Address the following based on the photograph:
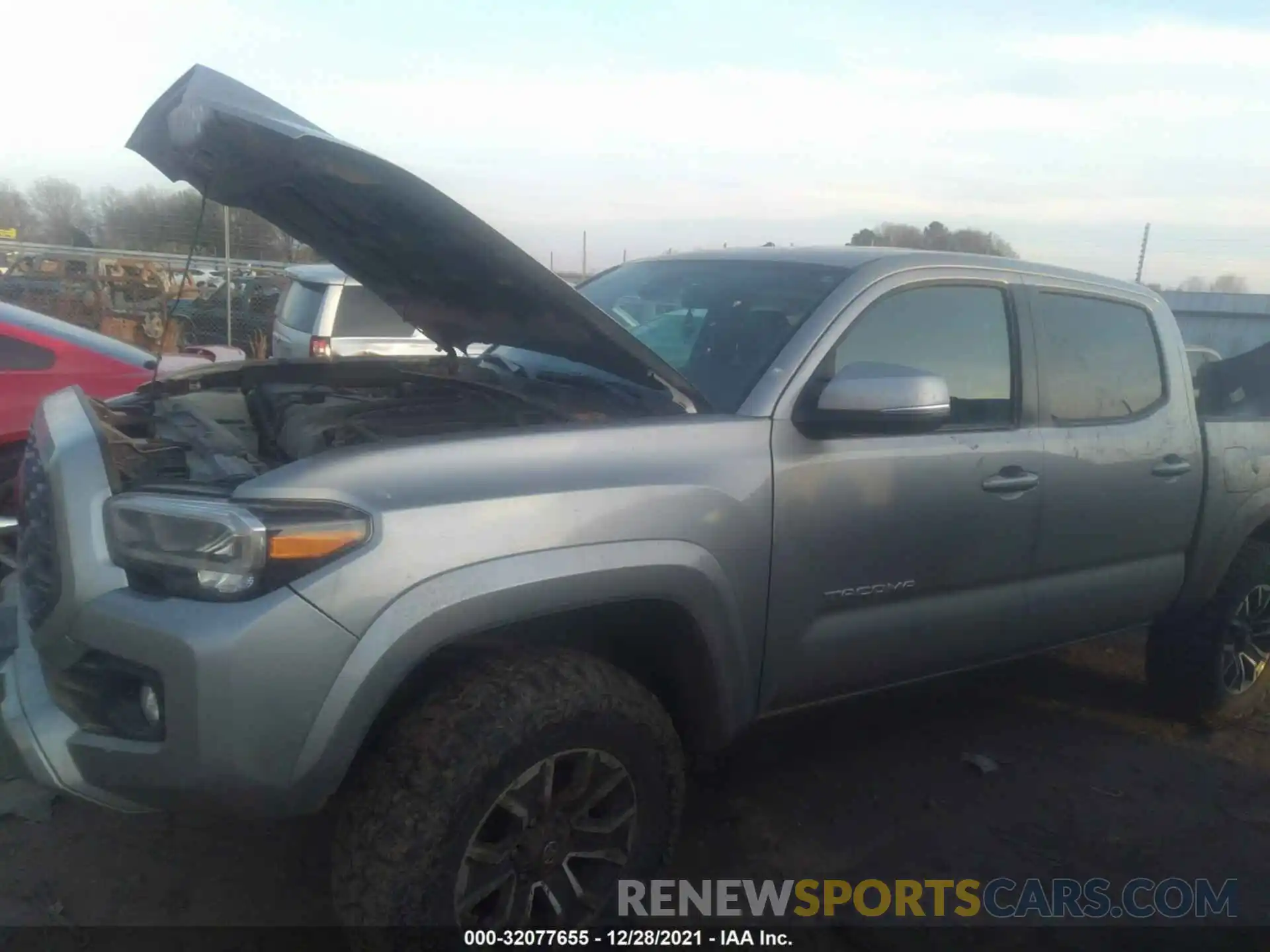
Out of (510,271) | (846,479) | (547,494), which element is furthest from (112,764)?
(846,479)

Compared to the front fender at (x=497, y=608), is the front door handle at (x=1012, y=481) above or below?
above

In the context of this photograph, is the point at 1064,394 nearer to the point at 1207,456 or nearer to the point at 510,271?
the point at 1207,456

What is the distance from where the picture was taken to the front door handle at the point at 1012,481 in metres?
3.22

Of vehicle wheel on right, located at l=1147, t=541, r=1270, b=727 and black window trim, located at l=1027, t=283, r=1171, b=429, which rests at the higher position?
black window trim, located at l=1027, t=283, r=1171, b=429

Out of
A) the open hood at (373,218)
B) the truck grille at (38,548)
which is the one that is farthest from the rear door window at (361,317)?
the truck grille at (38,548)

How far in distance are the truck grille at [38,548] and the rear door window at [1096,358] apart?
9.77ft

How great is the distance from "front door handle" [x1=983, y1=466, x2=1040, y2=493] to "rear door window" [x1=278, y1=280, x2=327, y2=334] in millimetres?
7072

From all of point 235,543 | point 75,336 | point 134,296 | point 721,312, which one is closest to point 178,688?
point 235,543

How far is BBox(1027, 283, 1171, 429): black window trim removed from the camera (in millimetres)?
3502

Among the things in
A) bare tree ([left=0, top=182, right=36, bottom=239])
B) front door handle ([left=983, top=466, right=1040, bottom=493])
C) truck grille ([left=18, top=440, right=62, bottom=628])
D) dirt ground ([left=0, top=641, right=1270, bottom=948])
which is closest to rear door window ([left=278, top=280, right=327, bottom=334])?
dirt ground ([left=0, top=641, right=1270, bottom=948])

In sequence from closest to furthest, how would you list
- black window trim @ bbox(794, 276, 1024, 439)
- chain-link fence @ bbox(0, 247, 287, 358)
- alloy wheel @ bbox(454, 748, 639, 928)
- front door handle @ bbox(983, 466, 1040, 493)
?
alloy wheel @ bbox(454, 748, 639, 928), black window trim @ bbox(794, 276, 1024, 439), front door handle @ bbox(983, 466, 1040, 493), chain-link fence @ bbox(0, 247, 287, 358)

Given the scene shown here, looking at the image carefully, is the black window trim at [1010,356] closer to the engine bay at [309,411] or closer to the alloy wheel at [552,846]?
the engine bay at [309,411]

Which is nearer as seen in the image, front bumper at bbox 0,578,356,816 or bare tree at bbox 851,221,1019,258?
front bumper at bbox 0,578,356,816

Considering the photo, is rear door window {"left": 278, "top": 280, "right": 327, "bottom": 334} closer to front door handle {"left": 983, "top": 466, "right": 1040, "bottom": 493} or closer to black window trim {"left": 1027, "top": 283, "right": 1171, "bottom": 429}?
black window trim {"left": 1027, "top": 283, "right": 1171, "bottom": 429}
